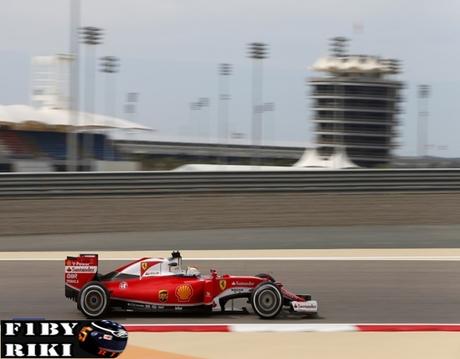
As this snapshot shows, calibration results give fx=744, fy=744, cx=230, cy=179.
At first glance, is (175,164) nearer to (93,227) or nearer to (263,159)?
(263,159)

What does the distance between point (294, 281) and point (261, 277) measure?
2200 millimetres

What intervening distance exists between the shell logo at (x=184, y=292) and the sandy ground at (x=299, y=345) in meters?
0.87

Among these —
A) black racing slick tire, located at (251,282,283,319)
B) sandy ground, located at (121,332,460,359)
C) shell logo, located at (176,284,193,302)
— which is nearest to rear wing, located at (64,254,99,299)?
shell logo, located at (176,284,193,302)

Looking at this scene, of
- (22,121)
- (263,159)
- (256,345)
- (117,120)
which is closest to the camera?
(256,345)

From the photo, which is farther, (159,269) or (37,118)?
(37,118)

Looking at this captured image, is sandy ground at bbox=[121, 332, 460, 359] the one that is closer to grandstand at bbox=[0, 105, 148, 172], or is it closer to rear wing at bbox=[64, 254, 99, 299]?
rear wing at bbox=[64, 254, 99, 299]

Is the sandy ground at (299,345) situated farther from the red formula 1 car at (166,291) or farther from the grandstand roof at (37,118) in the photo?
the grandstand roof at (37,118)

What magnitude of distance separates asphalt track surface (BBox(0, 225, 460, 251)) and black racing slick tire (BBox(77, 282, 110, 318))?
5.28 metres

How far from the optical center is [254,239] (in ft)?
46.9

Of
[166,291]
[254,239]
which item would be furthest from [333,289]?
[254,239]

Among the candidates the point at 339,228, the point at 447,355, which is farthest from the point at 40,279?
the point at 339,228

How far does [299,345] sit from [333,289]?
313 cm

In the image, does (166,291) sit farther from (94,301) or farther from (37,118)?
(37,118)

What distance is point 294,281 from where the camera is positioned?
10.6 metres
